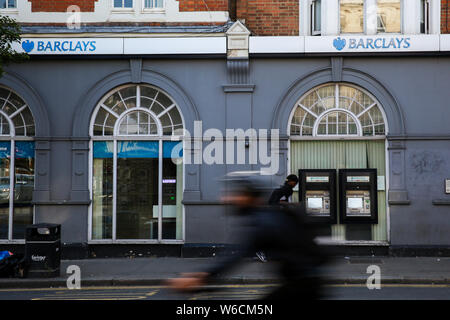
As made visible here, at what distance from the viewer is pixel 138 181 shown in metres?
11.8

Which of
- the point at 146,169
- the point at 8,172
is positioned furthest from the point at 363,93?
the point at 8,172

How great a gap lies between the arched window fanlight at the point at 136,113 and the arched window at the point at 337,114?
3194 mm

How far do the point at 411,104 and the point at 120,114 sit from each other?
739 centimetres

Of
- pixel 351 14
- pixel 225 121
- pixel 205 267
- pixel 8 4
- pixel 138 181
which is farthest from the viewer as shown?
pixel 8 4

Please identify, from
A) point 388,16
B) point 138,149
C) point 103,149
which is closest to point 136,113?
point 138,149

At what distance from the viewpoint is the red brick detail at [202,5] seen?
1181cm

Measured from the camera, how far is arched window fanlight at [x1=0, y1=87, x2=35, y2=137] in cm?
1181

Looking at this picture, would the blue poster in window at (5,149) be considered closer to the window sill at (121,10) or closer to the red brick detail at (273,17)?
the window sill at (121,10)

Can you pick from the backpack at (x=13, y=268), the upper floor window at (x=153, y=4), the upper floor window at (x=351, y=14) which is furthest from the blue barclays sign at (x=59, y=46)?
the upper floor window at (x=351, y=14)

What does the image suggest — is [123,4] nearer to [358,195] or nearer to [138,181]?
[138,181]

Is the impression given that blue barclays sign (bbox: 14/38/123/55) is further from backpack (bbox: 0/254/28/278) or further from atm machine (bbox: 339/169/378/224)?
atm machine (bbox: 339/169/378/224)

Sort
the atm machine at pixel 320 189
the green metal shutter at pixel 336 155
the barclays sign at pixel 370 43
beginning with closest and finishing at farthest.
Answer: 1. the barclays sign at pixel 370 43
2. the atm machine at pixel 320 189
3. the green metal shutter at pixel 336 155

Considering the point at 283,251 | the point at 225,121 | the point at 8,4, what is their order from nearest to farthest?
the point at 283,251 < the point at 225,121 < the point at 8,4

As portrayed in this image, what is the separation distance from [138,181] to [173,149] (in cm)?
122
